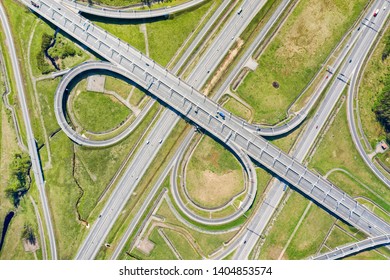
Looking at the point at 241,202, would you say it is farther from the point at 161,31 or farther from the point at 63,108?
the point at 63,108

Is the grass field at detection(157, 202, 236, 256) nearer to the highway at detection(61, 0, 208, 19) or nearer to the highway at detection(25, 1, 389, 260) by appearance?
the highway at detection(25, 1, 389, 260)

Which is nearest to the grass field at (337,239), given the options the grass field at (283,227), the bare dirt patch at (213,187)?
the grass field at (283,227)

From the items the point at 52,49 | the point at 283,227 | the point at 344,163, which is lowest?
the point at 283,227

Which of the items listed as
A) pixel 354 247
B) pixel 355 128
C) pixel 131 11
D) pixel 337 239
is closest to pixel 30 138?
pixel 131 11

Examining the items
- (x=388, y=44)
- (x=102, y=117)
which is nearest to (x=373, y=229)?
(x=388, y=44)

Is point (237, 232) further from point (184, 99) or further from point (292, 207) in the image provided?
point (184, 99)

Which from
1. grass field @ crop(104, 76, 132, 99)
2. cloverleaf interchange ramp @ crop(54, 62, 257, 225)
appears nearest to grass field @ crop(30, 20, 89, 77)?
cloverleaf interchange ramp @ crop(54, 62, 257, 225)
